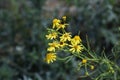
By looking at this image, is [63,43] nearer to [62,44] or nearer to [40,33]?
[62,44]

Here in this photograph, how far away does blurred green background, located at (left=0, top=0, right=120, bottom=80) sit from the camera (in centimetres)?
375

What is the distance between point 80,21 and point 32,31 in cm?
49

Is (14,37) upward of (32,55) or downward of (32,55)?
upward

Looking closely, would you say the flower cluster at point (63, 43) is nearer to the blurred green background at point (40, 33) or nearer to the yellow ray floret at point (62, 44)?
the yellow ray floret at point (62, 44)

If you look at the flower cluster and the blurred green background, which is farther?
the blurred green background

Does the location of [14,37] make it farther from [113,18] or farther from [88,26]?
[113,18]

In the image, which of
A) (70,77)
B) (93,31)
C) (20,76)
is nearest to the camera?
(70,77)

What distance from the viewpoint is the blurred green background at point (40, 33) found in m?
3.75

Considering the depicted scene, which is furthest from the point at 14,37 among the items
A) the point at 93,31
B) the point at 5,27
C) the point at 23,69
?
the point at 93,31

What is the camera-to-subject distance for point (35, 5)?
4.28 m

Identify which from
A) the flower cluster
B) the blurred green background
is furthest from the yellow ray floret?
the blurred green background

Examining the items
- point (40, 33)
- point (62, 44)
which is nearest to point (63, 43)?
point (62, 44)

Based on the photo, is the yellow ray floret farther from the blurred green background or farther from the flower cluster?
the blurred green background

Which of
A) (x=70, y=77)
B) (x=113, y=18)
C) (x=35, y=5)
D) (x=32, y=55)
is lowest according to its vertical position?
(x=70, y=77)
